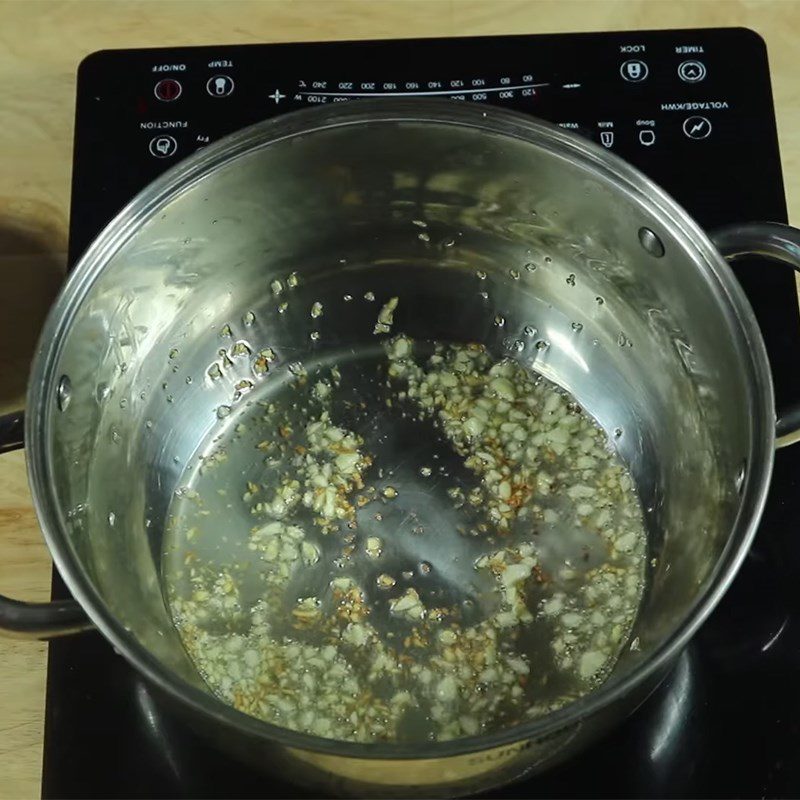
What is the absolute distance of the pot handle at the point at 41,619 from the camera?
1.89 feet

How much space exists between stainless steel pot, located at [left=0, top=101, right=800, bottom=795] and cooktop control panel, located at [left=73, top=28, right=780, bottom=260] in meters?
0.10

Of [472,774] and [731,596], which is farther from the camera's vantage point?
[731,596]

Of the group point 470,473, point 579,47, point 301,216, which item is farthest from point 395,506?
point 579,47

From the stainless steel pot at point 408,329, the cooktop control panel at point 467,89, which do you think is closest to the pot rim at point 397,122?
the stainless steel pot at point 408,329

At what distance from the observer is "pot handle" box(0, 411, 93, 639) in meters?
0.58

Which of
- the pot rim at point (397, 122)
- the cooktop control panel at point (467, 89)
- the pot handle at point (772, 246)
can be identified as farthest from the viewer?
the cooktop control panel at point (467, 89)

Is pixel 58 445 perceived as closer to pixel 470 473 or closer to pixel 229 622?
pixel 229 622

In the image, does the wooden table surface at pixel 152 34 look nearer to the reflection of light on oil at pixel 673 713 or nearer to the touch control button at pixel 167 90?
the touch control button at pixel 167 90

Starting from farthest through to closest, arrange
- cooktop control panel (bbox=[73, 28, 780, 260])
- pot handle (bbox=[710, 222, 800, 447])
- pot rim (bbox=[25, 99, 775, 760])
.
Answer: cooktop control panel (bbox=[73, 28, 780, 260]) < pot handle (bbox=[710, 222, 800, 447]) < pot rim (bbox=[25, 99, 775, 760])

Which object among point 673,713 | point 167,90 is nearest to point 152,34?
point 167,90

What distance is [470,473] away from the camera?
0.83 m

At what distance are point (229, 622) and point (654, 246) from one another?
0.40m

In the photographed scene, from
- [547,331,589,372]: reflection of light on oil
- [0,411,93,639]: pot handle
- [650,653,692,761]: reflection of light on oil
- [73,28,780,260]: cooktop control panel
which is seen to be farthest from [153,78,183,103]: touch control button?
[650,653,692,761]: reflection of light on oil

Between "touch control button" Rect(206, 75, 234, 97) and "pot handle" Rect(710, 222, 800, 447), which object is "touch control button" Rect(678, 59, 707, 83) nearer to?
"pot handle" Rect(710, 222, 800, 447)
